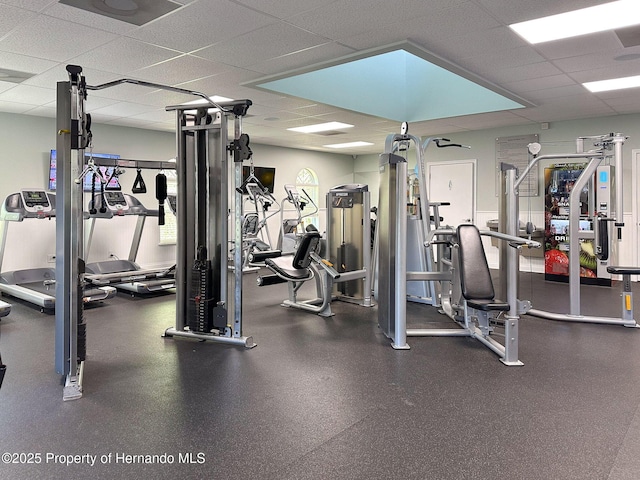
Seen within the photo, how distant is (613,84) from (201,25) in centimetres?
459

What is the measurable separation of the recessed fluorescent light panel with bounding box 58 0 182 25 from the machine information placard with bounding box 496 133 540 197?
605cm

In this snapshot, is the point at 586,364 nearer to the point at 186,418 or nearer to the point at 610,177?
the point at 186,418

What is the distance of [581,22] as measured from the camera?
11.9ft

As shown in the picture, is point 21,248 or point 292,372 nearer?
point 292,372

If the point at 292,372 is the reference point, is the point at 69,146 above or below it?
above

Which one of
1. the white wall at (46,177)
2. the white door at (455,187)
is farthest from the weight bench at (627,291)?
the white wall at (46,177)

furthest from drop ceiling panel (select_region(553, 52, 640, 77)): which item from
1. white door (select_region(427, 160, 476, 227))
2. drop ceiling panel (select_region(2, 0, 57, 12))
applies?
drop ceiling panel (select_region(2, 0, 57, 12))

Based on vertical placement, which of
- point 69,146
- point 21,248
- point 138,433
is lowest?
point 138,433

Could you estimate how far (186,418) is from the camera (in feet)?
8.41

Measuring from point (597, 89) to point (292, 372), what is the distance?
496cm

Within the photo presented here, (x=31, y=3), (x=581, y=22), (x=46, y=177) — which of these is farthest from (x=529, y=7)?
(x=46, y=177)

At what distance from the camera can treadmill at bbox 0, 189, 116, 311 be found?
5.35 m

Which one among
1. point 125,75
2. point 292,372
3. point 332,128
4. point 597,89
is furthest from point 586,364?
point 332,128

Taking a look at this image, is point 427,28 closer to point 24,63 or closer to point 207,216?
point 207,216
